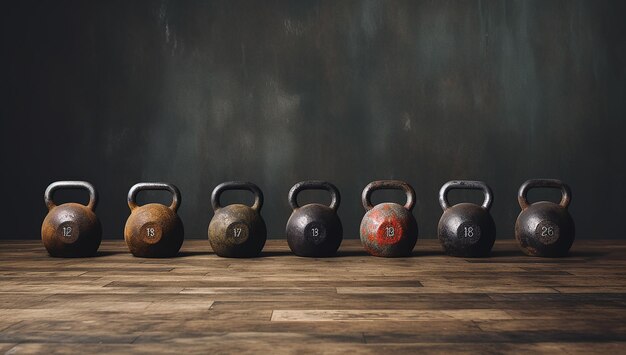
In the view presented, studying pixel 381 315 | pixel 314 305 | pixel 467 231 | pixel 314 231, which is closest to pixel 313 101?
pixel 314 231

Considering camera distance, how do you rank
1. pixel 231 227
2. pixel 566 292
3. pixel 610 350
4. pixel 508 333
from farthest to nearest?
pixel 231 227 → pixel 566 292 → pixel 508 333 → pixel 610 350

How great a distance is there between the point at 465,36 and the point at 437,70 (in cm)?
50

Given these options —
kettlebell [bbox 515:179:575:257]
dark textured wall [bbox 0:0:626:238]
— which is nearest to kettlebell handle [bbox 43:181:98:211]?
dark textured wall [bbox 0:0:626:238]

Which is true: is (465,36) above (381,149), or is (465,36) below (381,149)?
above

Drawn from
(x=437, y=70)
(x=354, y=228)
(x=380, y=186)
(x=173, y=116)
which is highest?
(x=437, y=70)

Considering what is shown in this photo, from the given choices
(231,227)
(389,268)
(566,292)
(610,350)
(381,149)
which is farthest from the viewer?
(381,149)

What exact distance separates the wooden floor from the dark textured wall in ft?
7.44

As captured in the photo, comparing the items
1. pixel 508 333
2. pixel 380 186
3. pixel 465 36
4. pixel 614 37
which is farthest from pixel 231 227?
pixel 614 37

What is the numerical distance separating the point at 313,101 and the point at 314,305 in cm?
416

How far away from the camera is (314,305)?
2756 mm

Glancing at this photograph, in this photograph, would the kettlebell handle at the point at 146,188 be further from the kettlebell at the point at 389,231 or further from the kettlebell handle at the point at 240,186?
the kettlebell at the point at 389,231

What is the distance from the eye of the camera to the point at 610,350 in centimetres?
200

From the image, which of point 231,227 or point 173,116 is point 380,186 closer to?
point 231,227

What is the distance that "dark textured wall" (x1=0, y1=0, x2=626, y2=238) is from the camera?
6660 mm
